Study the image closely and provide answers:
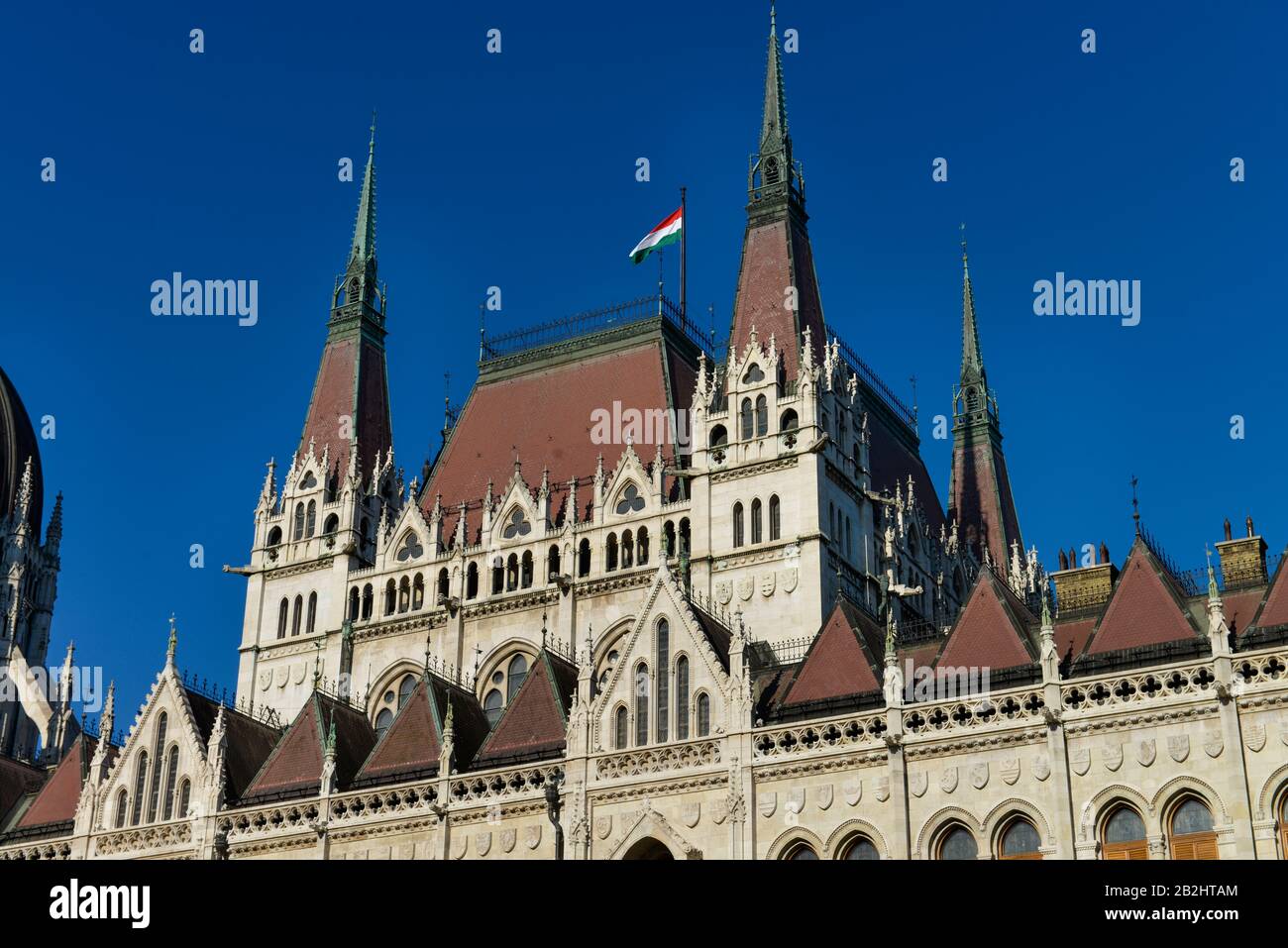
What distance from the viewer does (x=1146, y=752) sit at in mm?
40031

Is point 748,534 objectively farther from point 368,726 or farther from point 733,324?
point 368,726

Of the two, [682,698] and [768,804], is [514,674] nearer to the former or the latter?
[682,698]

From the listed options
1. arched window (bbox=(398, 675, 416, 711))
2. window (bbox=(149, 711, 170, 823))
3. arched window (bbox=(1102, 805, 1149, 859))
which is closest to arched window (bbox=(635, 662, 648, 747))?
arched window (bbox=(1102, 805, 1149, 859))

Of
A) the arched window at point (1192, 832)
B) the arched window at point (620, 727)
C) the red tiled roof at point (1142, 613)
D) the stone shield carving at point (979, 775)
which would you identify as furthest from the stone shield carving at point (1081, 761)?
the arched window at point (620, 727)

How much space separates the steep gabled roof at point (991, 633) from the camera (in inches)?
1726

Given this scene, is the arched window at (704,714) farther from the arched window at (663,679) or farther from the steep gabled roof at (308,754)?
the steep gabled roof at (308,754)

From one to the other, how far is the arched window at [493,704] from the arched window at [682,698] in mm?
12815

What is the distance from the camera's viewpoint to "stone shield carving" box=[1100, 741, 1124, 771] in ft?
132

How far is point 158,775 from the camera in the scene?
180 feet

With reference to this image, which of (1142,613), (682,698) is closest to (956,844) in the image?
(1142,613)
